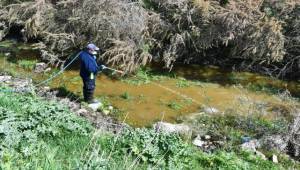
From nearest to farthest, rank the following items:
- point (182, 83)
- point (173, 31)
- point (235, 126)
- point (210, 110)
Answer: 1. point (235, 126)
2. point (210, 110)
3. point (182, 83)
4. point (173, 31)

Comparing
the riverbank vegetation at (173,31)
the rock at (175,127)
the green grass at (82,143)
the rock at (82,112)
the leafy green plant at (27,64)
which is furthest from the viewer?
the leafy green plant at (27,64)

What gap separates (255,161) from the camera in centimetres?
810

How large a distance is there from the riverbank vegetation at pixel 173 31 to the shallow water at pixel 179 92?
452 millimetres

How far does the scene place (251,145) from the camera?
8906mm

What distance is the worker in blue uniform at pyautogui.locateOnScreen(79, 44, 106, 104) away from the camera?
10.2 m

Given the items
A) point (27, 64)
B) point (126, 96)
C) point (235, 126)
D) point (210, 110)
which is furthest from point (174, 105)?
point (27, 64)

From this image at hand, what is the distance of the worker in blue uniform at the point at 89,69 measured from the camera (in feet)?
33.3

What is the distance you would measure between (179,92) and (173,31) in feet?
6.59

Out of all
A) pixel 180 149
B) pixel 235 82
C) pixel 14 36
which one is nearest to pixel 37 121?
pixel 180 149

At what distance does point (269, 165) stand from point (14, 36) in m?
8.86

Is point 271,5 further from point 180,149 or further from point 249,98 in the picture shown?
point 180,149

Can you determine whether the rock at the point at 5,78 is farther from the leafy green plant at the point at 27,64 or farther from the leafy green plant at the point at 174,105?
the leafy green plant at the point at 174,105

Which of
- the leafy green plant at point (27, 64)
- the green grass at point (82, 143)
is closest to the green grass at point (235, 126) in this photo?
the green grass at point (82, 143)

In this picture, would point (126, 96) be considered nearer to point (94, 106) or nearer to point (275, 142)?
point (94, 106)
